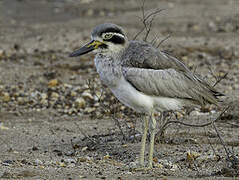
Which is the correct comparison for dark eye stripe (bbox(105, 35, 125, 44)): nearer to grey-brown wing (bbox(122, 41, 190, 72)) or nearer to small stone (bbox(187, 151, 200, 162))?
grey-brown wing (bbox(122, 41, 190, 72))

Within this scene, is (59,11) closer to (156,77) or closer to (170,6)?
(170,6)

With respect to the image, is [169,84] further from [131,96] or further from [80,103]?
[80,103]

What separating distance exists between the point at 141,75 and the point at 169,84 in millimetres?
322

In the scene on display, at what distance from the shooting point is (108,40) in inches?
222

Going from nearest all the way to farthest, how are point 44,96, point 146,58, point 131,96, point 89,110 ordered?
point 131,96 → point 146,58 → point 89,110 → point 44,96

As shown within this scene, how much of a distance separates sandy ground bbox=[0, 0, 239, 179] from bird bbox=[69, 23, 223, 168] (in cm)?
61

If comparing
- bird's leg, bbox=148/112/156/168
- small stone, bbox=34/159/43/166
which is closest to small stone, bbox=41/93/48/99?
small stone, bbox=34/159/43/166

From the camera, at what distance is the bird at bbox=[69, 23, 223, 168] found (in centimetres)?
548

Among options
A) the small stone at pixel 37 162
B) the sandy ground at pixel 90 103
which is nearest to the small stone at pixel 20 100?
the sandy ground at pixel 90 103

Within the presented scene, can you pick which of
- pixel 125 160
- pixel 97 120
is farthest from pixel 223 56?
pixel 125 160

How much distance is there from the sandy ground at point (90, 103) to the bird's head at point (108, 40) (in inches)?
27.6

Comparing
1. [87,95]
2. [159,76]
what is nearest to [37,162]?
[159,76]

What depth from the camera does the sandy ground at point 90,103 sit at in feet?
18.6

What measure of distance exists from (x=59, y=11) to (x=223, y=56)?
23.0 ft
